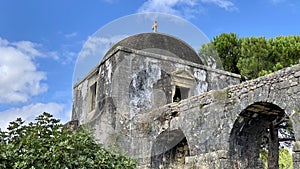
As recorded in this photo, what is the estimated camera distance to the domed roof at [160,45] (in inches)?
483

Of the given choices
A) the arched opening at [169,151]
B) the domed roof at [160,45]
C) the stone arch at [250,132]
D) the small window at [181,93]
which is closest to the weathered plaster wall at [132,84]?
the small window at [181,93]

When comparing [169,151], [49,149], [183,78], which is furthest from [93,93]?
Result: [49,149]

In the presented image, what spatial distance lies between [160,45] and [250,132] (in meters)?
5.27

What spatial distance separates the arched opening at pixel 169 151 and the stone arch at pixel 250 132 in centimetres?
202

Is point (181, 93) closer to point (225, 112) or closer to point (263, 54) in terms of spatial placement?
point (263, 54)

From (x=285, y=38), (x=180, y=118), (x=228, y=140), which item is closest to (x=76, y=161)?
(x=228, y=140)

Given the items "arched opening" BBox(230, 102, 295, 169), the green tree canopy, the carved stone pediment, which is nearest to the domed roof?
the carved stone pediment

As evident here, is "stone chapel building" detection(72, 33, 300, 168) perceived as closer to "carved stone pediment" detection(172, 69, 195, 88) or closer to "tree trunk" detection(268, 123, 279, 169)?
"carved stone pediment" detection(172, 69, 195, 88)

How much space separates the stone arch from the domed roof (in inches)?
A: 194

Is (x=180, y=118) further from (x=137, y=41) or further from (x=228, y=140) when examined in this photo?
(x=137, y=41)

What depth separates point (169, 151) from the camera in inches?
397

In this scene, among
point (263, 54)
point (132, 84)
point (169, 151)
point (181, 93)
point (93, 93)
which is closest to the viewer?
point (169, 151)

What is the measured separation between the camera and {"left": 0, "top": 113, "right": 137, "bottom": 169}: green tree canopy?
4.84m

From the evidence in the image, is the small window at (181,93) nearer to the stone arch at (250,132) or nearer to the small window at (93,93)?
the small window at (93,93)
